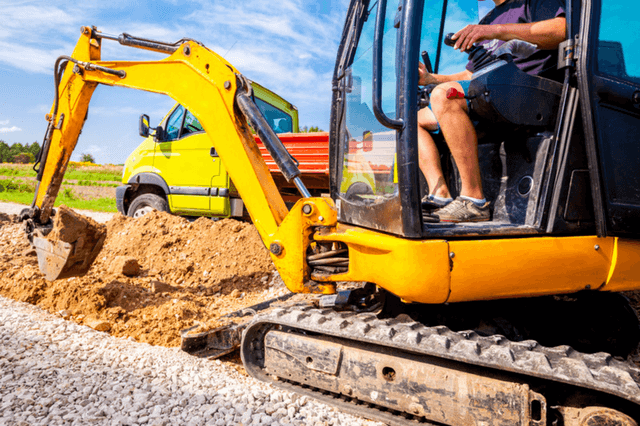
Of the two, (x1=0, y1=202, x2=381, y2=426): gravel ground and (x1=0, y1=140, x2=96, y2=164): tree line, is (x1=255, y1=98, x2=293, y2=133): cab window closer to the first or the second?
(x1=0, y1=202, x2=381, y2=426): gravel ground

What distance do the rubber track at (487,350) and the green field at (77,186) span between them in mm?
15382

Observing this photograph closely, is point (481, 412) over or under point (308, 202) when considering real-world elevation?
under

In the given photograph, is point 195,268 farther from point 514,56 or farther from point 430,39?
point 514,56

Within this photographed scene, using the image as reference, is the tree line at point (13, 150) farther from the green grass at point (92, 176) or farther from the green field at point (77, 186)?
the green grass at point (92, 176)

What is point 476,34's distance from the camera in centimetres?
199

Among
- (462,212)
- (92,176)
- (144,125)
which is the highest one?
(92,176)

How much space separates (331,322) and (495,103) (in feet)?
4.84

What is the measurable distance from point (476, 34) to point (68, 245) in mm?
3726

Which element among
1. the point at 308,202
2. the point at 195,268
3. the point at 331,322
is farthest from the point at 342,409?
the point at 195,268

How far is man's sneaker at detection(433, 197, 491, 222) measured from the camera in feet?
7.21

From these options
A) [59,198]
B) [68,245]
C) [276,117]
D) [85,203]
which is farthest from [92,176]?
[68,245]

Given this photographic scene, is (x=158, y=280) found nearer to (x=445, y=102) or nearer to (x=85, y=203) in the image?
(x=445, y=102)

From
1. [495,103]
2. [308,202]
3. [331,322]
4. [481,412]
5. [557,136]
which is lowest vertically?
[481,412]

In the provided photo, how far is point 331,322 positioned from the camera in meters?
2.29
